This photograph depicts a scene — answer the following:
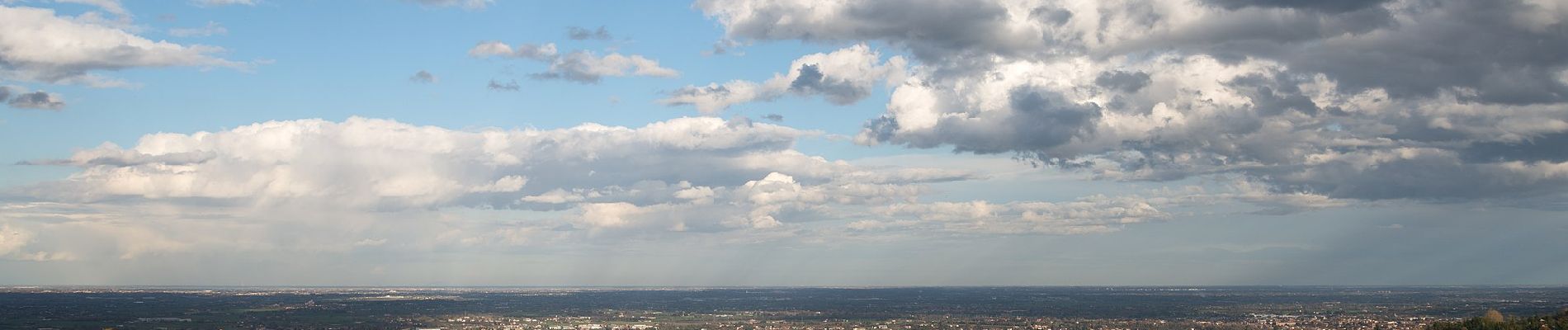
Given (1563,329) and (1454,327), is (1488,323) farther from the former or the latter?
(1563,329)

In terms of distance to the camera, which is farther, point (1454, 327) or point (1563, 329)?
point (1454, 327)

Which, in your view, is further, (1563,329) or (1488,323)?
(1488,323)

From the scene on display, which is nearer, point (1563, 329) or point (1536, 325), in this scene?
point (1563, 329)

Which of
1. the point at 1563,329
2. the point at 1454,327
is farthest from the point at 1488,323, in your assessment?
the point at 1563,329
